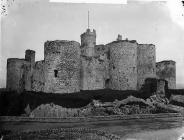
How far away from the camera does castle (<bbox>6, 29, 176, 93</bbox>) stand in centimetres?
966

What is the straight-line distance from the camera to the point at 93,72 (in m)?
10.7

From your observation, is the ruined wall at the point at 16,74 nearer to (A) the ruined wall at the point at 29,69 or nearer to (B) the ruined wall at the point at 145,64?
(A) the ruined wall at the point at 29,69

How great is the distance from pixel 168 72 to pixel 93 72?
2.14 m

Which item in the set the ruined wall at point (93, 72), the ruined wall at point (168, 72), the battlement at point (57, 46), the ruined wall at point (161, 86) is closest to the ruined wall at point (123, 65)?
the ruined wall at point (93, 72)

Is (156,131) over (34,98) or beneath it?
beneath

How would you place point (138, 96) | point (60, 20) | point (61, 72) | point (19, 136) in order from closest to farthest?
point (19, 136)
point (60, 20)
point (138, 96)
point (61, 72)

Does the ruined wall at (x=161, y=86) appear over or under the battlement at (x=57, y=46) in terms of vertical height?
under

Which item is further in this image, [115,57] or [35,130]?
[115,57]

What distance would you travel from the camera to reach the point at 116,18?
8.57 m

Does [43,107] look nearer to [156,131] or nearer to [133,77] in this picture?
[156,131]

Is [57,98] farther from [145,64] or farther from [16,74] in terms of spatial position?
[145,64]

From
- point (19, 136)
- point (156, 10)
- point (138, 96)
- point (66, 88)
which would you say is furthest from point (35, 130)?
point (156, 10)

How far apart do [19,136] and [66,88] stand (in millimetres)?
2377

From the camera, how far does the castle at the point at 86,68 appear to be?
31.7 ft
